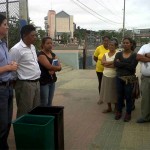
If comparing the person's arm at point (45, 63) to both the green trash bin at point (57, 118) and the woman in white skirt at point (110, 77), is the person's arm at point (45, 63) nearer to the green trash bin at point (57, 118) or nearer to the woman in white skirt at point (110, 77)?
the green trash bin at point (57, 118)

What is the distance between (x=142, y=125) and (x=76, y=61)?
14.2 meters

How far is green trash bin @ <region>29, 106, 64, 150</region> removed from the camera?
424cm

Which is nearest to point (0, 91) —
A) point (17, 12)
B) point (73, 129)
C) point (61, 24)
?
point (73, 129)

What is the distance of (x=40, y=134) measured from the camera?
3.78 metres

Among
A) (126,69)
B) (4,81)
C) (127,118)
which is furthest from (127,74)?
(4,81)

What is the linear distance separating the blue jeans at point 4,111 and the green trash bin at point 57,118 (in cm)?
34

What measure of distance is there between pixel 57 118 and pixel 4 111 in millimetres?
732

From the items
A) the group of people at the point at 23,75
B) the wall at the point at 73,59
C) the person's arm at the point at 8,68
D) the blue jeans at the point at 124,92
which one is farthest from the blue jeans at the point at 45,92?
the wall at the point at 73,59

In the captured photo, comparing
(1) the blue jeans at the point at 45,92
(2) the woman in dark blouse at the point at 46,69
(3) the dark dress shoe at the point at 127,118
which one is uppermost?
(2) the woman in dark blouse at the point at 46,69

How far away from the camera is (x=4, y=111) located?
4.12 meters

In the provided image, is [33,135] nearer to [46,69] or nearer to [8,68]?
[8,68]

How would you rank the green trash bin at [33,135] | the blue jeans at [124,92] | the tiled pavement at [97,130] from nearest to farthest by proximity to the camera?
1. the green trash bin at [33,135]
2. the tiled pavement at [97,130]
3. the blue jeans at [124,92]

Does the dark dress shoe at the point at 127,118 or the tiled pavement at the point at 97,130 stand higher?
the dark dress shoe at the point at 127,118

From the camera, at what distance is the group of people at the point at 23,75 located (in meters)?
4.10
